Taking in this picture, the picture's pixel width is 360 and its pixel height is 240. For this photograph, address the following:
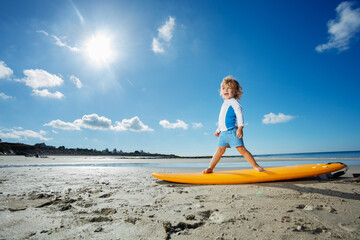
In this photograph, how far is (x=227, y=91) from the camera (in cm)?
405

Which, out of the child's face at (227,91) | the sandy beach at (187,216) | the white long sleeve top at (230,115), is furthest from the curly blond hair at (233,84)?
the sandy beach at (187,216)

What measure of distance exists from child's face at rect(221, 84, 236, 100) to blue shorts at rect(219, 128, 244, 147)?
80 cm

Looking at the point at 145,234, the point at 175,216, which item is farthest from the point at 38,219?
the point at 175,216

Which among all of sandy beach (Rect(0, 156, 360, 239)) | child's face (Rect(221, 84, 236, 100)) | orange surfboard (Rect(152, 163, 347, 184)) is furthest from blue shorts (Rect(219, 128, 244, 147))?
sandy beach (Rect(0, 156, 360, 239))

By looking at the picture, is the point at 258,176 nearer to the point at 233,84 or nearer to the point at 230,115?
the point at 230,115

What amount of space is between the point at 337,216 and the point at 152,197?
213cm

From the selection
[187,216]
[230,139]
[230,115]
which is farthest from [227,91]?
[187,216]

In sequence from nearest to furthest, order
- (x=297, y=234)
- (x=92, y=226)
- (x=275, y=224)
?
(x=297, y=234)
(x=275, y=224)
(x=92, y=226)

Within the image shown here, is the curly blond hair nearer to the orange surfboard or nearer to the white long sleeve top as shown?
the white long sleeve top

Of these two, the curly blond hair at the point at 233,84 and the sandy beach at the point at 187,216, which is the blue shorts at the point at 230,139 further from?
the sandy beach at the point at 187,216

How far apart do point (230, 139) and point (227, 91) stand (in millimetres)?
1104

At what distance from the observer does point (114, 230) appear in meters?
1.51

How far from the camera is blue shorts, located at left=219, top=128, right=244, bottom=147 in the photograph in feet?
11.7

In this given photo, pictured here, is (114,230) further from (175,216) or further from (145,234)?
(175,216)
